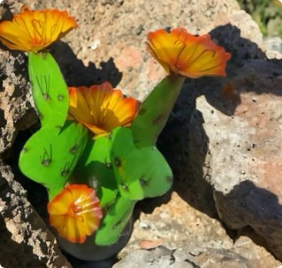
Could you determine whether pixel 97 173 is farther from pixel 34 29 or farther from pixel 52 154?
pixel 34 29

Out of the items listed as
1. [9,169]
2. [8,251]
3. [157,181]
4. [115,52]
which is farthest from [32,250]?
[115,52]

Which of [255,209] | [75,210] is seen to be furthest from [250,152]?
[75,210]

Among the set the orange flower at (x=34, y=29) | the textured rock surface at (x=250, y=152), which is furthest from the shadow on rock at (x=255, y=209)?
the orange flower at (x=34, y=29)

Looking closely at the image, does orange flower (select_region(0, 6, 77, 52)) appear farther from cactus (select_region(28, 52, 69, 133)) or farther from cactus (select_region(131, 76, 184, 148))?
cactus (select_region(131, 76, 184, 148))

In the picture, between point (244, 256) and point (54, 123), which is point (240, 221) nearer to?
point (244, 256)

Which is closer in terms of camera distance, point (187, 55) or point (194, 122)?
point (187, 55)

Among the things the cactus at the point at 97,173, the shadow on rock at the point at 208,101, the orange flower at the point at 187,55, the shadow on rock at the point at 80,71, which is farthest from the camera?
the shadow on rock at the point at 80,71

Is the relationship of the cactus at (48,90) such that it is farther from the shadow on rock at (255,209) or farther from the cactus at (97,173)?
the shadow on rock at (255,209)
